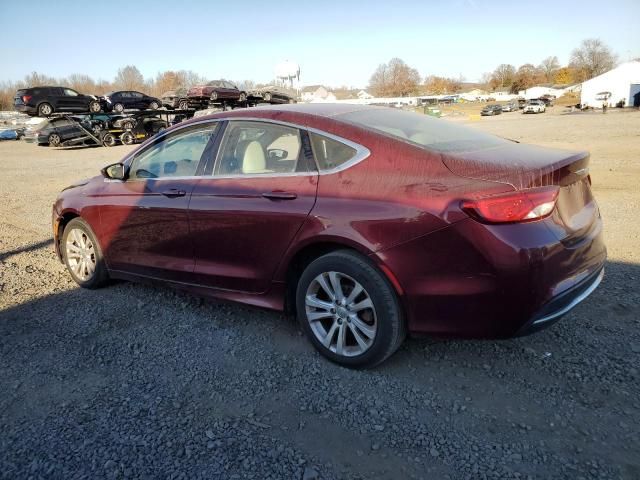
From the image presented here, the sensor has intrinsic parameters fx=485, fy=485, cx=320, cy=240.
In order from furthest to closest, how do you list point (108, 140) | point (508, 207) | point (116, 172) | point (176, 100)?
point (176, 100), point (108, 140), point (116, 172), point (508, 207)

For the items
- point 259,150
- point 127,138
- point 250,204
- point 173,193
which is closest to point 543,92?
point 127,138

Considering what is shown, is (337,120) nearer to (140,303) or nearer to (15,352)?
(140,303)

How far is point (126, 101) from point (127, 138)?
4219 millimetres

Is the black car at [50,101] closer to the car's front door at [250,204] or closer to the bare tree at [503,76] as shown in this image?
the car's front door at [250,204]

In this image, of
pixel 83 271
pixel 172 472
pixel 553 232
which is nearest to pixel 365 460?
pixel 172 472

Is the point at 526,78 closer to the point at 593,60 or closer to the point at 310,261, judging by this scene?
the point at 593,60

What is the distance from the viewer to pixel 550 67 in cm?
12900

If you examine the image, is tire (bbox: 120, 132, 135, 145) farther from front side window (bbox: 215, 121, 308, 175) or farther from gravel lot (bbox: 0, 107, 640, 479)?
front side window (bbox: 215, 121, 308, 175)

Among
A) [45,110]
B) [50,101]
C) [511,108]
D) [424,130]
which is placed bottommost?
[511,108]

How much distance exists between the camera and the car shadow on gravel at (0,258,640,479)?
2.38m

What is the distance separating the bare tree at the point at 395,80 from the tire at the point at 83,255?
133033 millimetres

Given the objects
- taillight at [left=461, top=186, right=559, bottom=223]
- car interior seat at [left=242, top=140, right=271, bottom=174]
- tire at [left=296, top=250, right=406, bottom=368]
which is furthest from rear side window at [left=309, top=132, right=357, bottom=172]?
taillight at [left=461, top=186, right=559, bottom=223]

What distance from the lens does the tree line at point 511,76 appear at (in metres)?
106

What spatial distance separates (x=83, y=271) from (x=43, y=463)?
267cm
